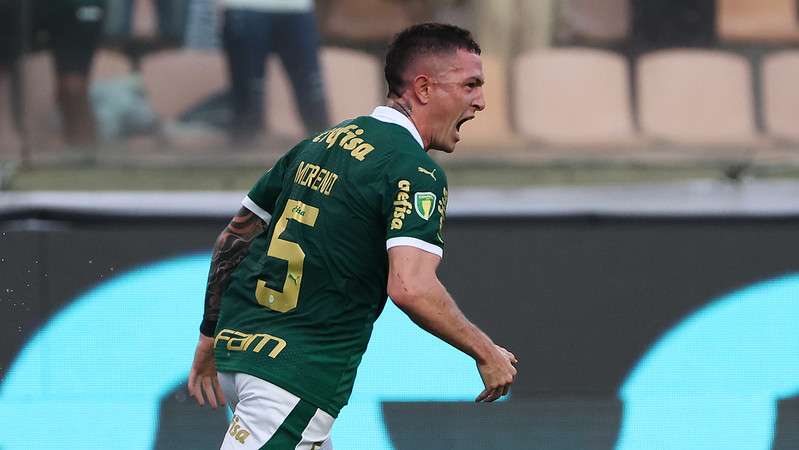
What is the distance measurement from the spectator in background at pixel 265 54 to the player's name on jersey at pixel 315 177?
2174mm

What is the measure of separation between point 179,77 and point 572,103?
1672 mm

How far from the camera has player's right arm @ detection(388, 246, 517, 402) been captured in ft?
9.89

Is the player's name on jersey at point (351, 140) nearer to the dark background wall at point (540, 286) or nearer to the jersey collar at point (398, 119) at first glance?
the jersey collar at point (398, 119)

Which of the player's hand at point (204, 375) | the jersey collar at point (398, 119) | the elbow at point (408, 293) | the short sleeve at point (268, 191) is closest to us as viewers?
the elbow at point (408, 293)

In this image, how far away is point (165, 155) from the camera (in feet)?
18.0

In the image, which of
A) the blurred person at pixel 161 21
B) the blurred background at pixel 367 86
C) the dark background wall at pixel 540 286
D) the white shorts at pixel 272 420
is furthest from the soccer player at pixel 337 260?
the blurred person at pixel 161 21

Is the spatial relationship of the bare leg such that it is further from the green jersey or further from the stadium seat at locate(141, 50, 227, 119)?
the green jersey

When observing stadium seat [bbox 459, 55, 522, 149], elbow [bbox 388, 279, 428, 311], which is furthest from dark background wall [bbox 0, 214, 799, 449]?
elbow [bbox 388, 279, 428, 311]

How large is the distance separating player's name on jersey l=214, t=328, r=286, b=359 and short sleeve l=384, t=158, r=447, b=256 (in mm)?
414

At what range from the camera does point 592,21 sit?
552cm

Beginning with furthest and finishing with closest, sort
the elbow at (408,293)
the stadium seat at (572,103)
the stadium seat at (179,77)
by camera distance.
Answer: the stadium seat at (572,103)
the stadium seat at (179,77)
the elbow at (408,293)

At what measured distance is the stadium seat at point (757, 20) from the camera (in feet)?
18.0

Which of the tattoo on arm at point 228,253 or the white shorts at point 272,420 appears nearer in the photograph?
the white shorts at point 272,420

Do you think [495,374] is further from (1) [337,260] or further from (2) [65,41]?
(2) [65,41]
